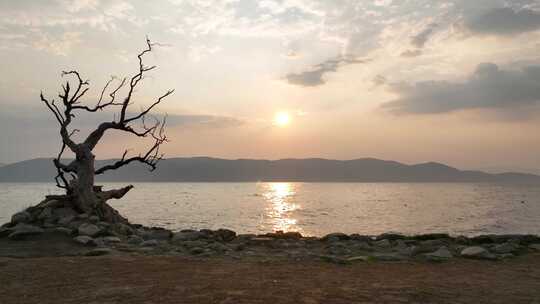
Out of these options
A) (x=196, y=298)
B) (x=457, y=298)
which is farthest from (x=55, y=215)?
(x=457, y=298)

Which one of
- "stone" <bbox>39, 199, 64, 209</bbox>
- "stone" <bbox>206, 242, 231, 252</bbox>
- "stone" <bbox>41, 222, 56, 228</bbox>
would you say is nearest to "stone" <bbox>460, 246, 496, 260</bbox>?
"stone" <bbox>206, 242, 231, 252</bbox>

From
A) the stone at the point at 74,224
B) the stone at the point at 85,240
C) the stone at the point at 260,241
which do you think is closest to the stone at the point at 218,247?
the stone at the point at 260,241

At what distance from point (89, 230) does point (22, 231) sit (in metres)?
2.30

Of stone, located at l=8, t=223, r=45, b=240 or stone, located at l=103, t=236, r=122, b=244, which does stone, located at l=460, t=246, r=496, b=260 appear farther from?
stone, located at l=8, t=223, r=45, b=240

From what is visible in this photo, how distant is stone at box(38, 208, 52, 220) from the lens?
61.6 ft

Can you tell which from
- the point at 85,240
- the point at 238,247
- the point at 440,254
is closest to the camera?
the point at 440,254

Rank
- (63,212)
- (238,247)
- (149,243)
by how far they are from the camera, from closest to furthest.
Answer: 1. (238,247)
2. (149,243)
3. (63,212)

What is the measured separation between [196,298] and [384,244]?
10898 millimetres

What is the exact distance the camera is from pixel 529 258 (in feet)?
Answer: 46.9

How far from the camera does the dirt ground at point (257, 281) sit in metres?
8.95

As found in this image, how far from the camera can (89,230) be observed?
17203 millimetres

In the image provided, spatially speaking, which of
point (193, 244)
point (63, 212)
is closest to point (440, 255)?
point (193, 244)

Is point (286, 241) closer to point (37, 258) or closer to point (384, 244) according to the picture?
point (384, 244)

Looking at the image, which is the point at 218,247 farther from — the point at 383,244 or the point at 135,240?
the point at 383,244
